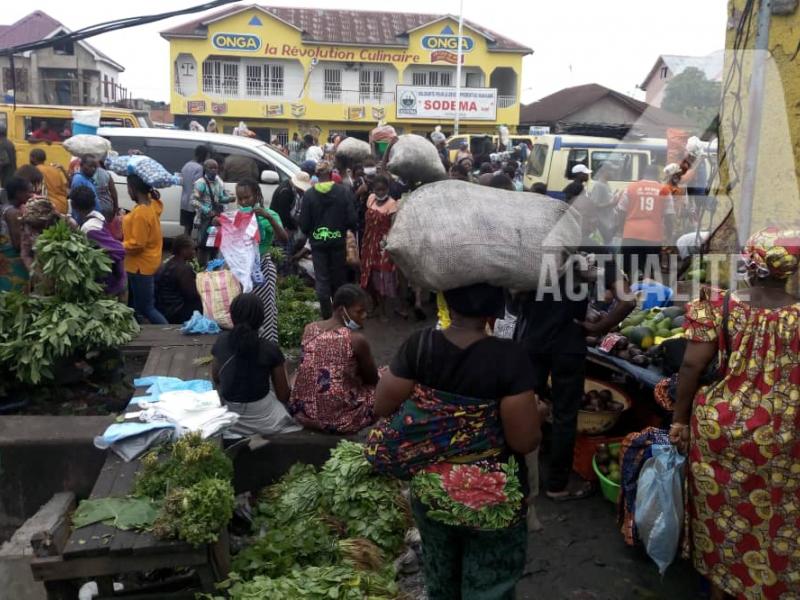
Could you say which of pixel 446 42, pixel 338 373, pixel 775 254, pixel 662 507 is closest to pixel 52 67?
pixel 446 42

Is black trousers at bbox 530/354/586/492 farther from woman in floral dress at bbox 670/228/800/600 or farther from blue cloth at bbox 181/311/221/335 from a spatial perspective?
blue cloth at bbox 181/311/221/335

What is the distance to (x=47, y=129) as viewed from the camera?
13.7m

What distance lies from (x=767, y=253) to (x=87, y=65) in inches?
1830

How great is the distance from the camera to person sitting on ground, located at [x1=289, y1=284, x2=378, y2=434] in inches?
166

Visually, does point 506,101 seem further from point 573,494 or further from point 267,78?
point 573,494

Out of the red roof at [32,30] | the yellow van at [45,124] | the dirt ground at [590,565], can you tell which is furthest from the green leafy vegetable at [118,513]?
the red roof at [32,30]

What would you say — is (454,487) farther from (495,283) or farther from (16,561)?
(16,561)

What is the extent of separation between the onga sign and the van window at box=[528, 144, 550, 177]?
2625 cm

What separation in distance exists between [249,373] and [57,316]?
5.43 feet

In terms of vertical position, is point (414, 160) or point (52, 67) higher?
point (52, 67)

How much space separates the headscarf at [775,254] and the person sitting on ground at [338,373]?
2151 mm

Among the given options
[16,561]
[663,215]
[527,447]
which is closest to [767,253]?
[527,447]

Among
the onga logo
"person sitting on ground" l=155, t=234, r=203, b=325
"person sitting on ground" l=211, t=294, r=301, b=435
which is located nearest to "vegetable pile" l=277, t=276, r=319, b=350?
"person sitting on ground" l=155, t=234, r=203, b=325

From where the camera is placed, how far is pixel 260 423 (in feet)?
14.1
